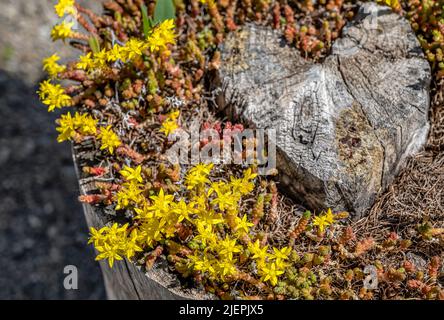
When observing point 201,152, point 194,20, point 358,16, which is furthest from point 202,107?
point 358,16

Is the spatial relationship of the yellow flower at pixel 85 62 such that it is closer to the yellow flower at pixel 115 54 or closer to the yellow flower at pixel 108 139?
the yellow flower at pixel 115 54

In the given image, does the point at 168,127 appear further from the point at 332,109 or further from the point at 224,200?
the point at 332,109

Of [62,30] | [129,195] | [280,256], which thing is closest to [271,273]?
[280,256]

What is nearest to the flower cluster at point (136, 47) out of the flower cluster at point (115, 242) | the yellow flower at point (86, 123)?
the yellow flower at point (86, 123)

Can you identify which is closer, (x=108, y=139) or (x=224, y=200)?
(x=224, y=200)

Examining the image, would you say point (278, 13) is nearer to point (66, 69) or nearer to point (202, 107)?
point (202, 107)

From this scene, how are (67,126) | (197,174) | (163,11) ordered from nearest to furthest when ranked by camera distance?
(197,174) < (67,126) < (163,11)
